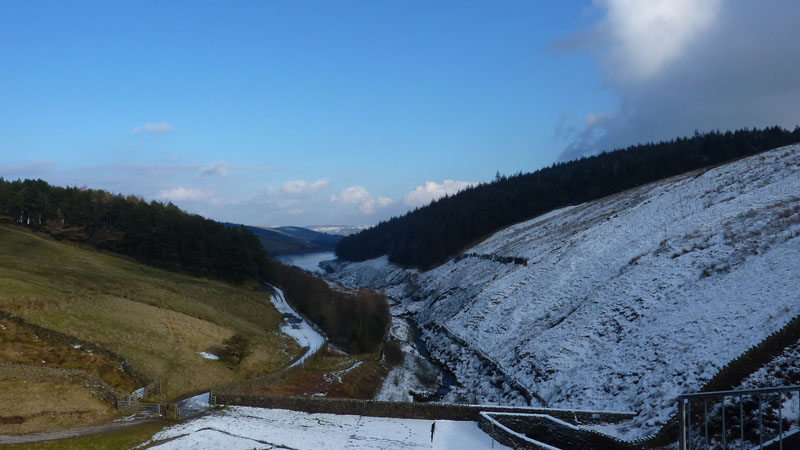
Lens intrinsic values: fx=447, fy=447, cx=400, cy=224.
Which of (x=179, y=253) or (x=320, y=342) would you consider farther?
(x=179, y=253)

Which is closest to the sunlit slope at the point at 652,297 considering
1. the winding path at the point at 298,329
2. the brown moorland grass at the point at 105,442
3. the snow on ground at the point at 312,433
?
the snow on ground at the point at 312,433

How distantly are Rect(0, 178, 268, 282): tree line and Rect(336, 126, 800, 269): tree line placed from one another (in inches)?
1930

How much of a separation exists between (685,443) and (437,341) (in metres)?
48.1

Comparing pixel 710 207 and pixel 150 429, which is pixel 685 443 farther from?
pixel 710 207

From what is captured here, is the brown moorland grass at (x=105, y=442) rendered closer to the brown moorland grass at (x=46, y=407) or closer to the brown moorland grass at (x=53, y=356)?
the brown moorland grass at (x=46, y=407)

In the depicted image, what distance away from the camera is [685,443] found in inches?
384

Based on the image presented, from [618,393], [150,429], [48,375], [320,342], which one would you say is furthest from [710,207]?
[48,375]

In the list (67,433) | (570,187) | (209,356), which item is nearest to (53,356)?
(67,433)

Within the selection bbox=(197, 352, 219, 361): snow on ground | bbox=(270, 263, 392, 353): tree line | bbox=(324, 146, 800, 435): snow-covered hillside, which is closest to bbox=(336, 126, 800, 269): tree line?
bbox=(270, 263, 392, 353): tree line

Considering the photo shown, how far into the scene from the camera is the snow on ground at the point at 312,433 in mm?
22578

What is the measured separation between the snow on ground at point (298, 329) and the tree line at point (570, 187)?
4582 centimetres

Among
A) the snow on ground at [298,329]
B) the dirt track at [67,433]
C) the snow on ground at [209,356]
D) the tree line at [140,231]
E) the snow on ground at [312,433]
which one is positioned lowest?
the snow on ground at [298,329]

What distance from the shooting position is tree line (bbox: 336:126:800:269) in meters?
122

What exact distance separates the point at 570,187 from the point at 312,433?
12692cm
